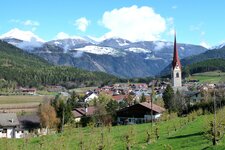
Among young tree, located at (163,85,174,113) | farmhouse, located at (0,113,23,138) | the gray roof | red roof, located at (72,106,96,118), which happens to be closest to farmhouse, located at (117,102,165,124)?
red roof, located at (72,106,96,118)

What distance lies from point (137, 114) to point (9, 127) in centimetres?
2675

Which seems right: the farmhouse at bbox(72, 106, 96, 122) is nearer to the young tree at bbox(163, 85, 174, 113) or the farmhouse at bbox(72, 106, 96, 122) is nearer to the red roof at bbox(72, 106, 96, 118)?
the red roof at bbox(72, 106, 96, 118)

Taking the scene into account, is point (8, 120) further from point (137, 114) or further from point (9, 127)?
point (137, 114)

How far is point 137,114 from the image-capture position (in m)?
88.6

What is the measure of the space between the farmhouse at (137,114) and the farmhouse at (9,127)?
71.1ft

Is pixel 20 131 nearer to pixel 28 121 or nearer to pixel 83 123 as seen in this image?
pixel 28 121

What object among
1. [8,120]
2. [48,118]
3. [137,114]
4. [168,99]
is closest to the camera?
[48,118]

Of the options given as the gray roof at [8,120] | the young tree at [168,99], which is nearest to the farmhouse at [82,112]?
the young tree at [168,99]

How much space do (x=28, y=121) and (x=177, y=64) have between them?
243ft

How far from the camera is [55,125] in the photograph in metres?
76.4

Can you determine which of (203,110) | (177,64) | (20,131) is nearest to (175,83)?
(177,64)

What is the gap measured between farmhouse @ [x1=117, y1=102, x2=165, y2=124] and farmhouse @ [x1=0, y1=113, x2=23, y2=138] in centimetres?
2168

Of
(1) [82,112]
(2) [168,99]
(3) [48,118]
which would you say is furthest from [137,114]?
(3) [48,118]

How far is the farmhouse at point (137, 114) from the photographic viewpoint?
287 feet
